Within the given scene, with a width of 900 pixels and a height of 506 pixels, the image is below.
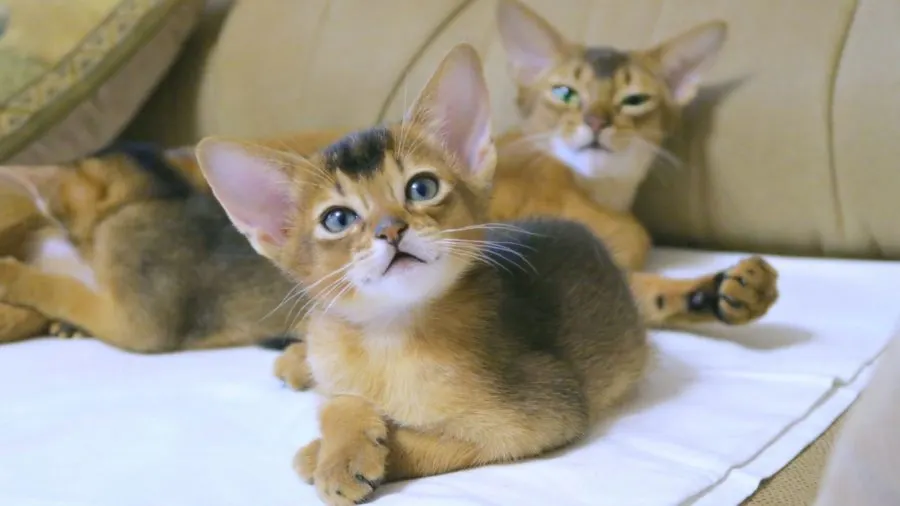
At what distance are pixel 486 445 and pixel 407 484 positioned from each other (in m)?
0.08

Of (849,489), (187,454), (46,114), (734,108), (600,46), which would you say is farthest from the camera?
(46,114)

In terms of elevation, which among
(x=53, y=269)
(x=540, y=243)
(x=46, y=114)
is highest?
(x=540, y=243)

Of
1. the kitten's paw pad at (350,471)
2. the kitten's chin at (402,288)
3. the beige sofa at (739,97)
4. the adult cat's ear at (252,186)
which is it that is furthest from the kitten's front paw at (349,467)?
the beige sofa at (739,97)

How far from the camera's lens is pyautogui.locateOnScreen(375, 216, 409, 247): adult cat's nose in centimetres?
76

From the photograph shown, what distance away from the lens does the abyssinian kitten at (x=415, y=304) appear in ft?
2.58

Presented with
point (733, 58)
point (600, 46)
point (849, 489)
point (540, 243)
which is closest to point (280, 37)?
point (600, 46)

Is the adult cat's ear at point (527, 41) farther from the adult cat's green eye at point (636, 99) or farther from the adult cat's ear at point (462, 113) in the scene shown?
the adult cat's ear at point (462, 113)

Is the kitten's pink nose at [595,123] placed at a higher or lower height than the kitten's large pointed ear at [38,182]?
higher

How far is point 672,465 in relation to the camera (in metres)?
0.77

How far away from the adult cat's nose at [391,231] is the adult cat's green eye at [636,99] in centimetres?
77

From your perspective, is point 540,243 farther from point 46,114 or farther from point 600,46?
point 46,114

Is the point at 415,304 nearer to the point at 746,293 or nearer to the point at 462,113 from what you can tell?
the point at 462,113

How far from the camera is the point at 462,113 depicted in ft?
3.02

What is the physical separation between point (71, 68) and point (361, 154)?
118cm
